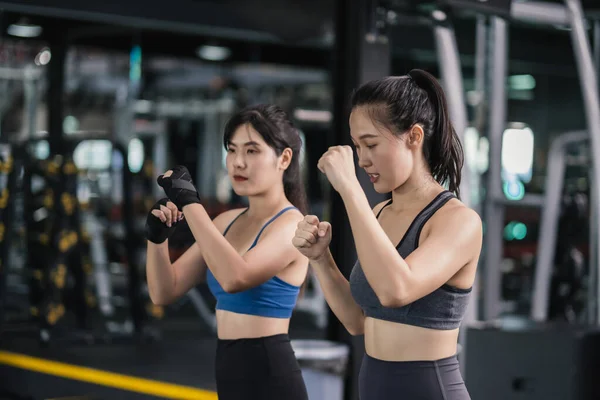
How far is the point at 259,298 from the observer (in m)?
2.31

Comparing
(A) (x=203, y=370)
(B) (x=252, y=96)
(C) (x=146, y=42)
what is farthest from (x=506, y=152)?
(A) (x=203, y=370)

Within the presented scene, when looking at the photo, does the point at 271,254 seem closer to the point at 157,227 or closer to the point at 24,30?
the point at 157,227

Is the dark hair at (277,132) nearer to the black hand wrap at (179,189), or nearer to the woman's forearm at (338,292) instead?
the black hand wrap at (179,189)

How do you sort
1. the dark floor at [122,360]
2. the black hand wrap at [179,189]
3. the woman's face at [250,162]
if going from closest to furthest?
the black hand wrap at [179,189] < the woman's face at [250,162] < the dark floor at [122,360]

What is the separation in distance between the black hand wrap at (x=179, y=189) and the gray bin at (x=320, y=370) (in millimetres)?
1351

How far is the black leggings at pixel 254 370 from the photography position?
2.31 m

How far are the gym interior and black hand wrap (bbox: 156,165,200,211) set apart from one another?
1167 millimetres

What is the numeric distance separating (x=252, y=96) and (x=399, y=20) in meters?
6.15

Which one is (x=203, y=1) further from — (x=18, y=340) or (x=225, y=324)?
(x=225, y=324)

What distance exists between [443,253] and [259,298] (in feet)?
2.39

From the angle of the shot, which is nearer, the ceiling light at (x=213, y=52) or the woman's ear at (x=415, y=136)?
the woman's ear at (x=415, y=136)

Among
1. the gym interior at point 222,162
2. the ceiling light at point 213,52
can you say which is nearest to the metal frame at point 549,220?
the gym interior at point 222,162

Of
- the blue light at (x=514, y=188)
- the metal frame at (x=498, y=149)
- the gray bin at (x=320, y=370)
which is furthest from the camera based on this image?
the blue light at (x=514, y=188)

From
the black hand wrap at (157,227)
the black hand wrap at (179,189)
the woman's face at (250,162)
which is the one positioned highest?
the woman's face at (250,162)
